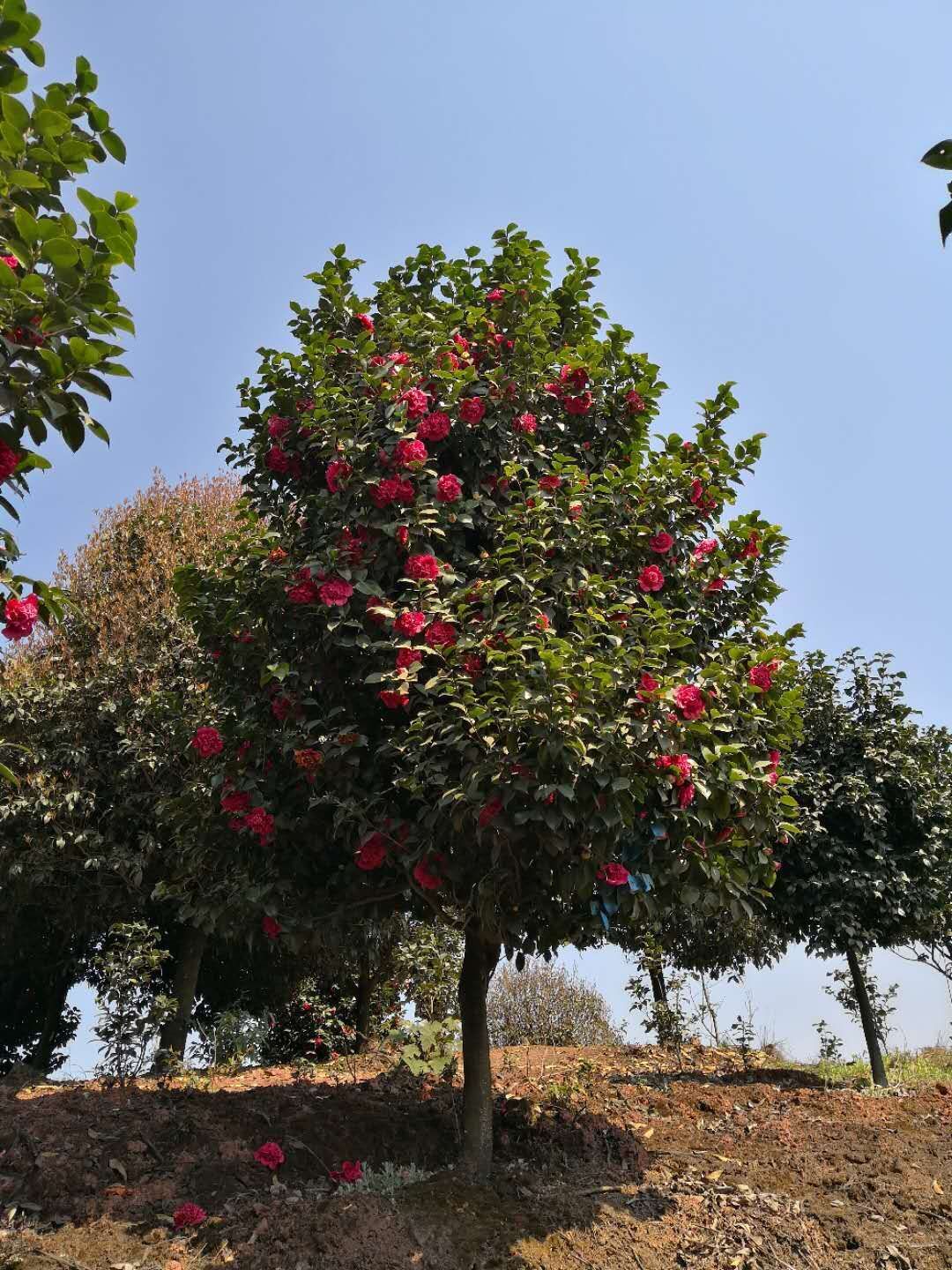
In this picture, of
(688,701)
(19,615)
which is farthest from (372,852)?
(19,615)

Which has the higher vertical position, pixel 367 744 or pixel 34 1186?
pixel 367 744

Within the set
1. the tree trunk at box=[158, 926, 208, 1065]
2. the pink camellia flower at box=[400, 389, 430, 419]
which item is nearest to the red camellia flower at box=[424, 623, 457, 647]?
the pink camellia flower at box=[400, 389, 430, 419]

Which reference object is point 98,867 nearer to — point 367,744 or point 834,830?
point 367,744

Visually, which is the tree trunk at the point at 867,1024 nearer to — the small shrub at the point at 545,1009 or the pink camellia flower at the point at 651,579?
the small shrub at the point at 545,1009

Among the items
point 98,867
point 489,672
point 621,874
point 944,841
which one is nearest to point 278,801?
point 489,672

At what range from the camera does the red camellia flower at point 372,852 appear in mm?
6012

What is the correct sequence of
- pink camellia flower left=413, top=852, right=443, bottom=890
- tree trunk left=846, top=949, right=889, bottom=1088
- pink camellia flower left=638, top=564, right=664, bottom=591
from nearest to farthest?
pink camellia flower left=413, top=852, right=443, bottom=890 < pink camellia flower left=638, top=564, right=664, bottom=591 < tree trunk left=846, top=949, right=889, bottom=1088

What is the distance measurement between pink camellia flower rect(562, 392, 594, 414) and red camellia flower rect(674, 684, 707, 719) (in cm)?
272

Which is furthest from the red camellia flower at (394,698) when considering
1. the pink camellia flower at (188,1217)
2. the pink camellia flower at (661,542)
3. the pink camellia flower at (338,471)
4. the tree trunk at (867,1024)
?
the tree trunk at (867,1024)

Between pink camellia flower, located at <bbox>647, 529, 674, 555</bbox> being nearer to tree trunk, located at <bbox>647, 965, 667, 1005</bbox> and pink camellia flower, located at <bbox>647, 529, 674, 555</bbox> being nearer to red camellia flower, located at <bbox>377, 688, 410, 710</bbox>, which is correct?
red camellia flower, located at <bbox>377, 688, 410, 710</bbox>

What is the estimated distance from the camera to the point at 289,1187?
6.20 metres

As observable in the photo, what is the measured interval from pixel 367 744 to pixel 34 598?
2576mm

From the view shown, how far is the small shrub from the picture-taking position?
15.7m

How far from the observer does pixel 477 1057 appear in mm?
6871
